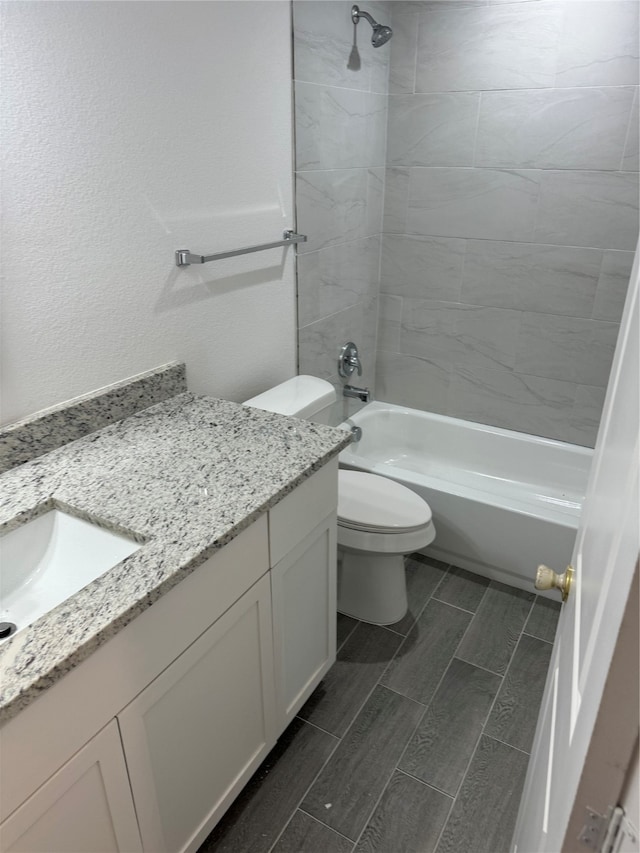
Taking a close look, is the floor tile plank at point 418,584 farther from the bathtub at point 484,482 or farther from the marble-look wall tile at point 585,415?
the marble-look wall tile at point 585,415

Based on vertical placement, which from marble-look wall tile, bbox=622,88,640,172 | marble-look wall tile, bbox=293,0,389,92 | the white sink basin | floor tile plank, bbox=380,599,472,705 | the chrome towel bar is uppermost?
marble-look wall tile, bbox=293,0,389,92

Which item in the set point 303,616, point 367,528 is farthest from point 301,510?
point 367,528

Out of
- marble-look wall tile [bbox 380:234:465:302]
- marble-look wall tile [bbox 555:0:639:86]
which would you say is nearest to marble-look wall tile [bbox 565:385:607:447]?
marble-look wall tile [bbox 380:234:465:302]

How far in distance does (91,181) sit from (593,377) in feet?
6.69

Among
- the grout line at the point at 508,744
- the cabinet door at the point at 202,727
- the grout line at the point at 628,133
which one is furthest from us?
the grout line at the point at 628,133

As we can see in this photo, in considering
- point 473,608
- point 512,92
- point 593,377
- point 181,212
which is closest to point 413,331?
point 593,377

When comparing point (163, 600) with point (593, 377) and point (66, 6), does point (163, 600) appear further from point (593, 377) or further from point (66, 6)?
point (593, 377)

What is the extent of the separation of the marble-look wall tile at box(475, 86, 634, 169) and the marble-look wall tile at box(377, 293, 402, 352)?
708 mm

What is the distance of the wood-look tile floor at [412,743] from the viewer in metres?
1.49

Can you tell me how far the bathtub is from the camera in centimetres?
225

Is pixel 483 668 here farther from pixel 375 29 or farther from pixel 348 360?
pixel 375 29

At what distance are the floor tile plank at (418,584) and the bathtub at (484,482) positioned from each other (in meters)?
0.06

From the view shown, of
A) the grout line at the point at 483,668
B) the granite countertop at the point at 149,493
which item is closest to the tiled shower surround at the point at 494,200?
the granite countertop at the point at 149,493

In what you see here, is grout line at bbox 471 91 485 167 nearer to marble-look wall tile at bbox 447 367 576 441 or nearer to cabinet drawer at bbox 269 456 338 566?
marble-look wall tile at bbox 447 367 576 441
